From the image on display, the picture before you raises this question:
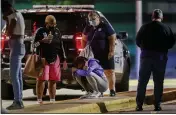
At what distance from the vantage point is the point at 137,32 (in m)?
11.7

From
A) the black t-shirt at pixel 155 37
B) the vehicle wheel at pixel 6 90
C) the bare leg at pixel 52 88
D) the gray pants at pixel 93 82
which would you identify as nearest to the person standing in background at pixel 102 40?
the gray pants at pixel 93 82

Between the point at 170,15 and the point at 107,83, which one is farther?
the point at 107,83

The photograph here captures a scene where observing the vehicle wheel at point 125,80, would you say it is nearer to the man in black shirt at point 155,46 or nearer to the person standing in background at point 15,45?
the man in black shirt at point 155,46

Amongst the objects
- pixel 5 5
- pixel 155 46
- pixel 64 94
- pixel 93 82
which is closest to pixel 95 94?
pixel 93 82

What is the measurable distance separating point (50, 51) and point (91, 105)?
0.94m

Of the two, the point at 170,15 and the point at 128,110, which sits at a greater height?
the point at 170,15

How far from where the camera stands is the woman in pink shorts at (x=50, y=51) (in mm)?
11633

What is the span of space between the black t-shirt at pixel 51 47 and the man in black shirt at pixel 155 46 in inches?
43.1

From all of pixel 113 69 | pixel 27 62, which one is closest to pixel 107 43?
pixel 113 69

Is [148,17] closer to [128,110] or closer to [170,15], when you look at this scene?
[170,15]

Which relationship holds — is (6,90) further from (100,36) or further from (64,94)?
(100,36)

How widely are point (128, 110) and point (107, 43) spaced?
3.31ft

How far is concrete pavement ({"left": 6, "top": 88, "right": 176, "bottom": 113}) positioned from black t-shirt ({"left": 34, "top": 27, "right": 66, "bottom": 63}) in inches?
26.4

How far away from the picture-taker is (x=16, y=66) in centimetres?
1148
